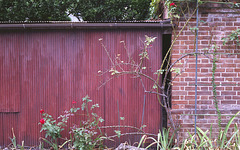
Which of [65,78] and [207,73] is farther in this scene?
[65,78]

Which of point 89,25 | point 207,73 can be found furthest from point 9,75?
point 207,73

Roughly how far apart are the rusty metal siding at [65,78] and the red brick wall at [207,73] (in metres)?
0.46

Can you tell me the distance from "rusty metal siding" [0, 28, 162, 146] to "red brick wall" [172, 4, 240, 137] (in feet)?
1.49

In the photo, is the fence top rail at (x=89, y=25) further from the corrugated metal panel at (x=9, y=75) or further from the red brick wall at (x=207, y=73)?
the red brick wall at (x=207, y=73)

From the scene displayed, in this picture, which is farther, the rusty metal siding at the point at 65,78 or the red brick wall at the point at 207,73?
the rusty metal siding at the point at 65,78

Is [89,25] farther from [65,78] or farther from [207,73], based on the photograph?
[207,73]

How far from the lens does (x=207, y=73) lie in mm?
3871

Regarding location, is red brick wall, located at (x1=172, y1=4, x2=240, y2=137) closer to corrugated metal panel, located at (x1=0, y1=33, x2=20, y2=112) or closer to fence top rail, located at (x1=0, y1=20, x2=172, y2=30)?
fence top rail, located at (x1=0, y1=20, x2=172, y2=30)

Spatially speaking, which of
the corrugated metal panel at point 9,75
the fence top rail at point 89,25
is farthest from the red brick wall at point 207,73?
the corrugated metal panel at point 9,75

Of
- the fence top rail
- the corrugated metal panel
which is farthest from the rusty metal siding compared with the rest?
the fence top rail

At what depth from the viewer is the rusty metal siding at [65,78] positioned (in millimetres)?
4066

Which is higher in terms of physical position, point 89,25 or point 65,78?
point 89,25

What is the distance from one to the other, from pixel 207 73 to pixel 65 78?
8.81 feet

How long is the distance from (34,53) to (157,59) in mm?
2394
